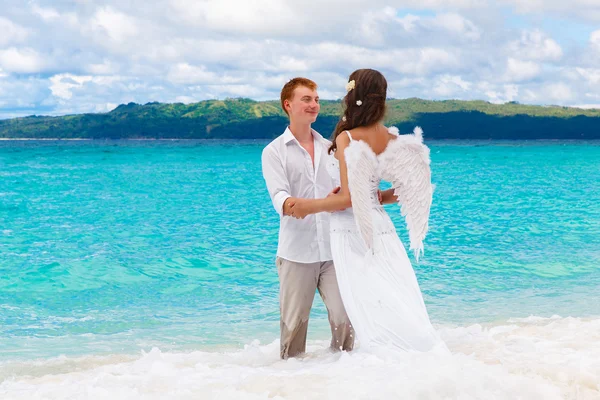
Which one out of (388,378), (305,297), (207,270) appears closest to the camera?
(388,378)

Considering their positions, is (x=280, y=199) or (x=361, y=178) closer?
(x=361, y=178)

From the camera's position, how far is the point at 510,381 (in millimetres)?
3695

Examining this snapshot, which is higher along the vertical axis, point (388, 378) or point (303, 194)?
point (303, 194)

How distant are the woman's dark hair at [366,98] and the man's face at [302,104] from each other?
48 cm

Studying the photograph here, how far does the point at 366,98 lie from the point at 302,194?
88cm

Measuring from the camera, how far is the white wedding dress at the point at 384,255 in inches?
155

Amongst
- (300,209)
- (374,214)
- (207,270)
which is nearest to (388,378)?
(374,214)

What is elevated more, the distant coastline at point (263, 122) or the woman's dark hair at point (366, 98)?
the distant coastline at point (263, 122)

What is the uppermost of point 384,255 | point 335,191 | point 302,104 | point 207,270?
point 302,104

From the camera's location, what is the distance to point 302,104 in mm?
4305

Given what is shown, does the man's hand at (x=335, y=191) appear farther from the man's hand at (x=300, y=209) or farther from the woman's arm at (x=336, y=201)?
the man's hand at (x=300, y=209)

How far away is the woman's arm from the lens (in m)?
3.84

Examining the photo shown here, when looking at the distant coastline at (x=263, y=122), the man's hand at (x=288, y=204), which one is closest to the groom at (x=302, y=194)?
the man's hand at (x=288, y=204)

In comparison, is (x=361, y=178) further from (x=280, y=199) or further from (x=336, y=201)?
(x=280, y=199)
